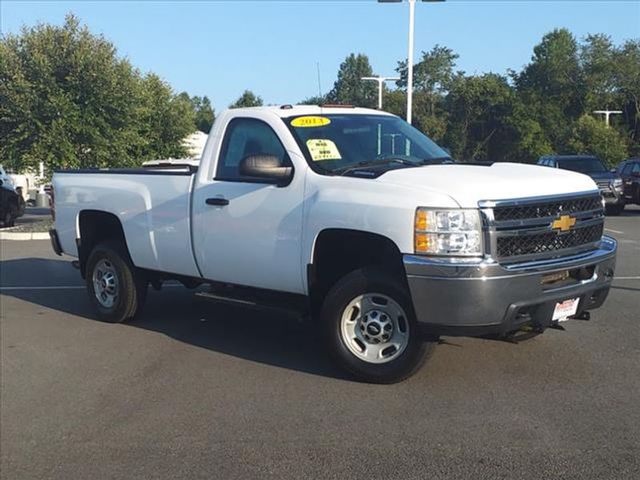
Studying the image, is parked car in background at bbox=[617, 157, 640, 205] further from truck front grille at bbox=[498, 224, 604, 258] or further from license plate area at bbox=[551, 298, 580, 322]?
license plate area at bbox=[551, 298, 580, 322]

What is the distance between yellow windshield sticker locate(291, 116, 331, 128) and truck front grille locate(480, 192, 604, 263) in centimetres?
189

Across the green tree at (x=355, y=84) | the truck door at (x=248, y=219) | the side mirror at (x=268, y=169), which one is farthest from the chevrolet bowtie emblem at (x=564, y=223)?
the green tree at (x=355, y=84)

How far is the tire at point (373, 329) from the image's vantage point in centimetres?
537

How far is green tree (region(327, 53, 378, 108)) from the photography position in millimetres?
57644

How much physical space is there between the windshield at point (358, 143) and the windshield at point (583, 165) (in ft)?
56.4

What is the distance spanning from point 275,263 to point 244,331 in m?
1.60

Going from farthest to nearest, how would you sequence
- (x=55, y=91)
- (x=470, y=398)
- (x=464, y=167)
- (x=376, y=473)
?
1. (x=55, y=91)
2. (x=464, y=167)
3. (x=470, y=398)
4. (x=376, y=473)

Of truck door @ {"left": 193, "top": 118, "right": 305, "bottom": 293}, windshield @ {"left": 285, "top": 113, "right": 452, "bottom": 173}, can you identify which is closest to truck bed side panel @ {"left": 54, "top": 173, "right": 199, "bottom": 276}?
truck door @ {"left": 193, "top": 118, "right": 305, "bottom": 293}

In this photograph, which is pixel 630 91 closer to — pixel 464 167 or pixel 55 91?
pixel 55 91

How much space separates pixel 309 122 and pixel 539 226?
2162 mm

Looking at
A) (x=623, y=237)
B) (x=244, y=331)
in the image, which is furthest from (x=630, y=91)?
(x=244, y=331)

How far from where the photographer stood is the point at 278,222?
5.95 metres

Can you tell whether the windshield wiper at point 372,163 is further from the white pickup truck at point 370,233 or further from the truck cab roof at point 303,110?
the truck cab roof at point 303,110

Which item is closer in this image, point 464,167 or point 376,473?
point 376,473
